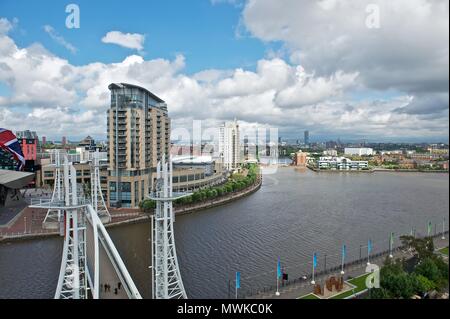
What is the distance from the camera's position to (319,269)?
5.45 m

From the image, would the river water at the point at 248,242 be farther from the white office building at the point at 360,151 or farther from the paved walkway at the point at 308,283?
the white office building at the point at 360,151

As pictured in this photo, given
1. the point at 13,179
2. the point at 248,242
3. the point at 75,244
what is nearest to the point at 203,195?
the point at 248,242

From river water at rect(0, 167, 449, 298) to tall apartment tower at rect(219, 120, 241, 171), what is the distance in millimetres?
13042

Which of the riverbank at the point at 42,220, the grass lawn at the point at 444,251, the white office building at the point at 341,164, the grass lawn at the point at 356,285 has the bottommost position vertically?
the grass lawn at the point at 356,285

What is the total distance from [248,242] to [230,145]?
756 inches

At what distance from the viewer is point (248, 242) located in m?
6.91

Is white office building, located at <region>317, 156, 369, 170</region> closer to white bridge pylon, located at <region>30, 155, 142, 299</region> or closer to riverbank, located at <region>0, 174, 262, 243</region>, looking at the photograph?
riverbank, located at <region>0, 174, 262, 243</region>

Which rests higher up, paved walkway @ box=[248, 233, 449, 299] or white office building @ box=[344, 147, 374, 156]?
white office building @ box=[344, 147, 374, 156]

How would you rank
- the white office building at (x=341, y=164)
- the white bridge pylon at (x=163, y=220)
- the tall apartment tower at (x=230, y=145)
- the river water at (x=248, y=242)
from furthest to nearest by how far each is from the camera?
the white office building at (x=341, y=164) → the tall apartment tower at (x=230, y=145) → the river water at (x=248, y=242) → the white bridge pylon at (x=163, y=220)

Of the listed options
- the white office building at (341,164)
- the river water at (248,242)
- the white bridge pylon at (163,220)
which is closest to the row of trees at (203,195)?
the river water at (248,242)

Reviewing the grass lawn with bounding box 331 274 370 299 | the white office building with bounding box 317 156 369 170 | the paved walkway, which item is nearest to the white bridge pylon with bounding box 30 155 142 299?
the paved walkway

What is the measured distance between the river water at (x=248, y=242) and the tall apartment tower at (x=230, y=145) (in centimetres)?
1304

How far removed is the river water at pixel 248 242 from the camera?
4.98m

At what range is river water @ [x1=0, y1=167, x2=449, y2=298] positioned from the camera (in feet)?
16.3
